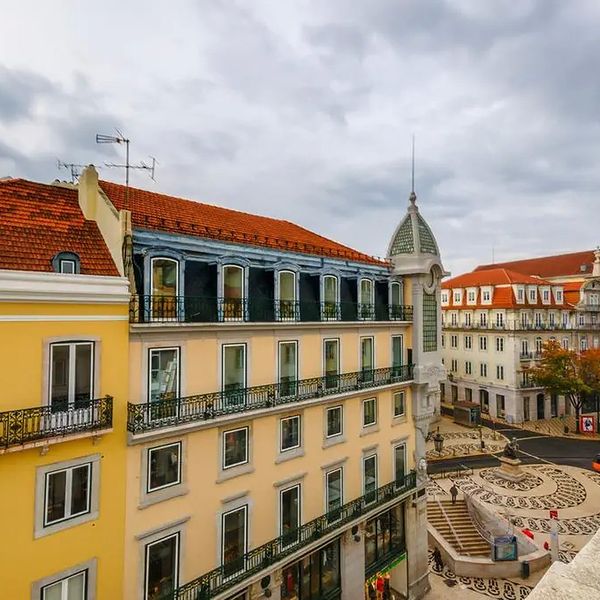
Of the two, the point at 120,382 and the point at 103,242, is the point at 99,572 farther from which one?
the point at 103,242

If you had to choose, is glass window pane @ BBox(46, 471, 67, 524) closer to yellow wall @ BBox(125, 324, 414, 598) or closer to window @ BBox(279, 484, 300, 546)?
yellow wall @ BBox(125, 324, 414, 598)

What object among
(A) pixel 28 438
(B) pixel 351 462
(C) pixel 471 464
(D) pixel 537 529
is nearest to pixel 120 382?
(A) pixel 28 438

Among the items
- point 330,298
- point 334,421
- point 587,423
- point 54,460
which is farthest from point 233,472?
point 587,423

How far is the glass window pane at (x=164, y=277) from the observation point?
15.6m

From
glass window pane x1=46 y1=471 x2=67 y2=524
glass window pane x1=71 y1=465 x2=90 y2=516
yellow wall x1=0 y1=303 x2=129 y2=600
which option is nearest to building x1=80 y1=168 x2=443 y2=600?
yellow wall x1=0 y1=303 x2=129 y2=600

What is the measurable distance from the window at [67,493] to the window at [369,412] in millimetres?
13921

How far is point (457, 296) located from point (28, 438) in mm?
60686

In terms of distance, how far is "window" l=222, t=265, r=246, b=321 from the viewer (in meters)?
17.3

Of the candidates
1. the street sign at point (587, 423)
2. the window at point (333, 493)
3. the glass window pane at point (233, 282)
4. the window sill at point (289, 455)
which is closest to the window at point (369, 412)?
the window at point (333, 493)

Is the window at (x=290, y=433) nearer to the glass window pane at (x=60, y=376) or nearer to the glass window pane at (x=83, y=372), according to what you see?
the glass window pane at (x=83, y=372)

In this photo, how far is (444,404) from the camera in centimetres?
6294

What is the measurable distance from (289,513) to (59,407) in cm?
1149

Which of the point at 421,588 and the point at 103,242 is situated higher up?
the point at 103,242

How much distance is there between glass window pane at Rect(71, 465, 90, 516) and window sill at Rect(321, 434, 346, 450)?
1073cm
